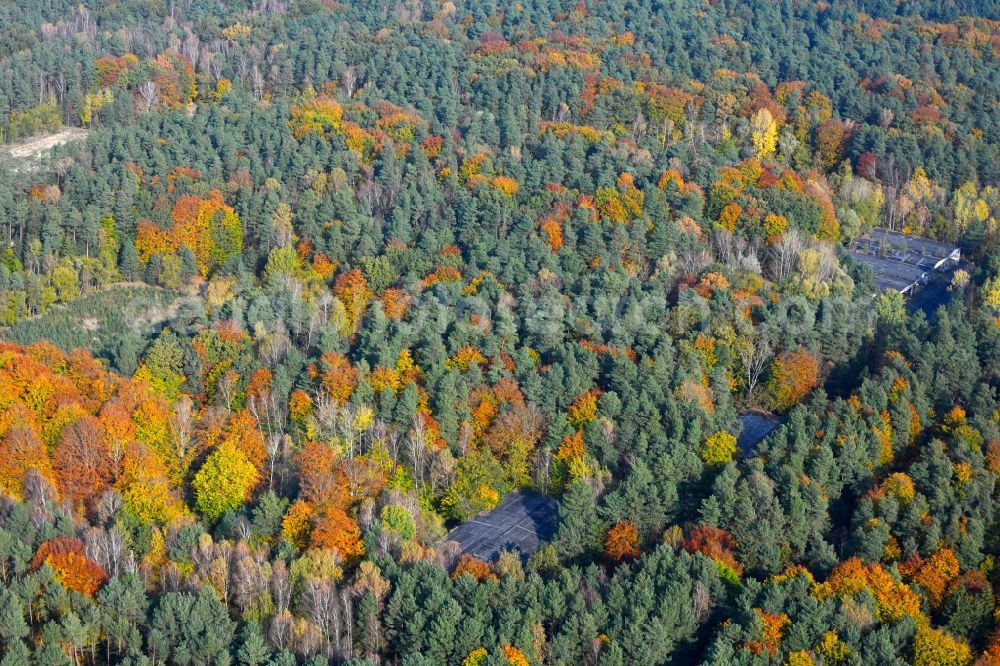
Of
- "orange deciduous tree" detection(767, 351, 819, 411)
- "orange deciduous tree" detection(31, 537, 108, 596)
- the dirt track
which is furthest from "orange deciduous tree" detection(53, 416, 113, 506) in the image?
the dirt track

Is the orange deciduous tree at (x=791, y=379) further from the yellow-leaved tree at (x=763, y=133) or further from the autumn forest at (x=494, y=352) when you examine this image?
the yellow-leaved tree at (x=763, y=133)

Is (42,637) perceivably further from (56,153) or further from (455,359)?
(56,153)

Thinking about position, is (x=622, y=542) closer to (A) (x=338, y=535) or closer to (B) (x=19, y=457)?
(A) (x=338, y=535)

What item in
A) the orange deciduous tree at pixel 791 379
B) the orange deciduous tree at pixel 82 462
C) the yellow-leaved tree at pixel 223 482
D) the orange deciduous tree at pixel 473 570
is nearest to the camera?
the orange deciduous tree at pixel 473 570

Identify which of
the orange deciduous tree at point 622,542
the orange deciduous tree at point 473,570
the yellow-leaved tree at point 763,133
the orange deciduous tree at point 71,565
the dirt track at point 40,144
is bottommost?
the dirt track at point 40,144

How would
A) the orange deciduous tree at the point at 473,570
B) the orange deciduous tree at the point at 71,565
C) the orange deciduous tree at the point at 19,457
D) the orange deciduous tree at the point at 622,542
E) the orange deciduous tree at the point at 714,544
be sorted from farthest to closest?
the orange deciduous tree at the point at 19,457, the orange deciduous tree at the point at 622,542, the orange deciduous tree at the point at 714,544, the orange deciduous tree at the point at 473,570, the orange deciduous tree at the point at 71,565

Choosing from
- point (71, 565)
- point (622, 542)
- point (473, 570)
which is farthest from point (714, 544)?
point (71, 565)

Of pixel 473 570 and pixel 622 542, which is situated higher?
pixel 473 570

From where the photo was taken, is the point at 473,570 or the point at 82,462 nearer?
the point at 473,570

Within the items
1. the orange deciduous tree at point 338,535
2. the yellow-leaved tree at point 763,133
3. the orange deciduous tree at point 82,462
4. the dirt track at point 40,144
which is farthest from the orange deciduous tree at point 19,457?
the yellow-leaved tree at point 763,133

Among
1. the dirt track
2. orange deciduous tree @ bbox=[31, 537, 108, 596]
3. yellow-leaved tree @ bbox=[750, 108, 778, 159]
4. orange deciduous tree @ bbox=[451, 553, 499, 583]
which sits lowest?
the dirt track

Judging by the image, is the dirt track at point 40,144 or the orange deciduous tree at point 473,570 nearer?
the orange deciduous tree at point 473,570

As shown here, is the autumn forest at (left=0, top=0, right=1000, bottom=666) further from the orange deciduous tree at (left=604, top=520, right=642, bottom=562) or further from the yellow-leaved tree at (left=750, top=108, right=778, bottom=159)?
the yellow-leaved tree at (left=750, top=108, right=778, bottom=159)
